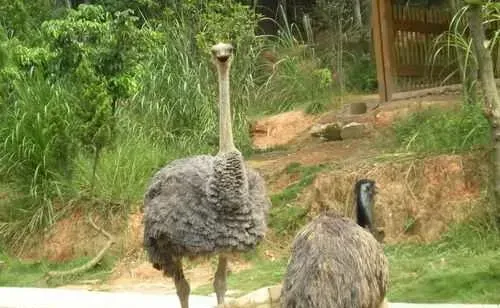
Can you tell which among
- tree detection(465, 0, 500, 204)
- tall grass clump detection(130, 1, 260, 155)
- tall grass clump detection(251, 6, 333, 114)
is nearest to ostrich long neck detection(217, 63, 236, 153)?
tree detection(465, 0, 500, 204)

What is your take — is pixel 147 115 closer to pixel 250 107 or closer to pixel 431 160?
pixel 250 107

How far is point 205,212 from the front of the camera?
824cm

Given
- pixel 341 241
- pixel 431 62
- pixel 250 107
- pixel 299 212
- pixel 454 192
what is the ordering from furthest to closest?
pixel 250 107
pixel 431 62
pixel 299 212
pixel 454 192
pixel 341 241

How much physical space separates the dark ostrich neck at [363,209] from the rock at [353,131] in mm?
6374

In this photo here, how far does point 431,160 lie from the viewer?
11.0 metres

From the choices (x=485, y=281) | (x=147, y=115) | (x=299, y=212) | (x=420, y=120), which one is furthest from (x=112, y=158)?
(x=485, y=281)

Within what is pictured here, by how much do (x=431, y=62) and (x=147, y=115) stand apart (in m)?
4.18

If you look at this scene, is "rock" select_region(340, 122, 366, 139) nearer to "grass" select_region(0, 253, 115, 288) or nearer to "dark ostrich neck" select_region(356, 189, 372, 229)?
"grass" select_region(0, 253, 115, 288)

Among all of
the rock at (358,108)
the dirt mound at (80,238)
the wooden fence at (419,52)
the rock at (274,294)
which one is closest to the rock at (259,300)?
the rock at (274,294)

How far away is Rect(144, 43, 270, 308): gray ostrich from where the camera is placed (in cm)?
820

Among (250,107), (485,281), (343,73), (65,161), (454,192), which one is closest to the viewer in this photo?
(485,281)

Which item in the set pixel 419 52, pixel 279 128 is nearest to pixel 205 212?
pixel 419 52

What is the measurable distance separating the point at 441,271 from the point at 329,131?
18.3ft

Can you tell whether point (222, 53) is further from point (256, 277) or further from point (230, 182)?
point (256, 277)
